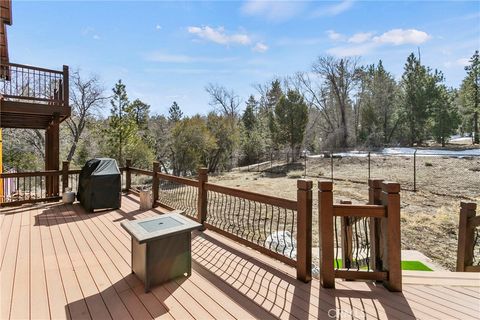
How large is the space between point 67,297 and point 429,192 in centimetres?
1160

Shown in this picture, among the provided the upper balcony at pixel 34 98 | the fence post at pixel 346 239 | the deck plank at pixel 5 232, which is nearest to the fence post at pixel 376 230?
the fence post at pixel 346 239

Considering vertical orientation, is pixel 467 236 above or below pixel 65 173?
below

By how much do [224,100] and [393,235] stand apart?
29.3 m

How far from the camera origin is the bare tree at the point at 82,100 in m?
18.6

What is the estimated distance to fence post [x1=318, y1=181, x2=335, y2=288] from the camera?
7.73 ft

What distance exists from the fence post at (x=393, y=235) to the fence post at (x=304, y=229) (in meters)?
0.69

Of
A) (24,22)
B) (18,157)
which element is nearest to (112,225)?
(24,22)

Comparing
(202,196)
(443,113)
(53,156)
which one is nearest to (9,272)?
(202,196)

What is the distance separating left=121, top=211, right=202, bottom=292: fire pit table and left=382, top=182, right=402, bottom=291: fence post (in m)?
1.85

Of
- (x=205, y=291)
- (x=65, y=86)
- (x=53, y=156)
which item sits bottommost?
(x=205, y=291)

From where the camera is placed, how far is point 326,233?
2359 mm

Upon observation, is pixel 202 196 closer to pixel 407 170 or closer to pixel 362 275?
pixel 362 275

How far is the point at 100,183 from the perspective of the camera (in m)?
5.08

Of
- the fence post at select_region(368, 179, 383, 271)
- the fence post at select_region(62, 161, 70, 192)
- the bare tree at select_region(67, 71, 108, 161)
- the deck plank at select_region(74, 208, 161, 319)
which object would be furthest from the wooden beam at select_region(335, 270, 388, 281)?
Answer: the bare tree at select_region(67, 71, 108, 161)
